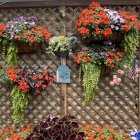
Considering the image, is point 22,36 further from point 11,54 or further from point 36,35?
point 11,54

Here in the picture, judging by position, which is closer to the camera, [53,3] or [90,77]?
[90,77]

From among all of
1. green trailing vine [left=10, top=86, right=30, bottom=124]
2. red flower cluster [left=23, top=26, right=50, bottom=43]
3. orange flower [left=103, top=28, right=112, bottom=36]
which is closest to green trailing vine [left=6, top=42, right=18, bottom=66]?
red flower cluster [left=23, top=26, right=50, bottom=43]

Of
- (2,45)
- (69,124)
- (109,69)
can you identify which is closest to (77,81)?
(109,69)

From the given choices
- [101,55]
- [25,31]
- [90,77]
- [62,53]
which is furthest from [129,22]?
[25,31]

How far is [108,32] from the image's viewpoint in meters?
4.18

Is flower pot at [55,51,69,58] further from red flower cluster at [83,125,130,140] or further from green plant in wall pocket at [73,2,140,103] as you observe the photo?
red flower cluster at [83,125,130,140]

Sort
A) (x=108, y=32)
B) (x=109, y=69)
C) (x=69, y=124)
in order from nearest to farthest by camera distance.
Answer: (x=69, y=124) → (x=108, y=32) → (x=109, y=69)

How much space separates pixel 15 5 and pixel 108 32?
142cm

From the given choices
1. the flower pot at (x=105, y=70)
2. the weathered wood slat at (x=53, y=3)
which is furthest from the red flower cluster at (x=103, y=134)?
the weathered wood slat at (x=53, y=3)

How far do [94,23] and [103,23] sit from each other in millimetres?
121

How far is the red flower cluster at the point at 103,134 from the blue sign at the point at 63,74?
2.41 feet

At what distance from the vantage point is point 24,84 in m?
4.25

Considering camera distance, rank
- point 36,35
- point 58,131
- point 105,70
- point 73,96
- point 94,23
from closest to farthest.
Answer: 1. point 58,131
2. point 94,23
3. point 36,35
4. point 105,70
5. point 73,96

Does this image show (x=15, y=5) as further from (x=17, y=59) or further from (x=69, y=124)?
(x=69, y=124)
